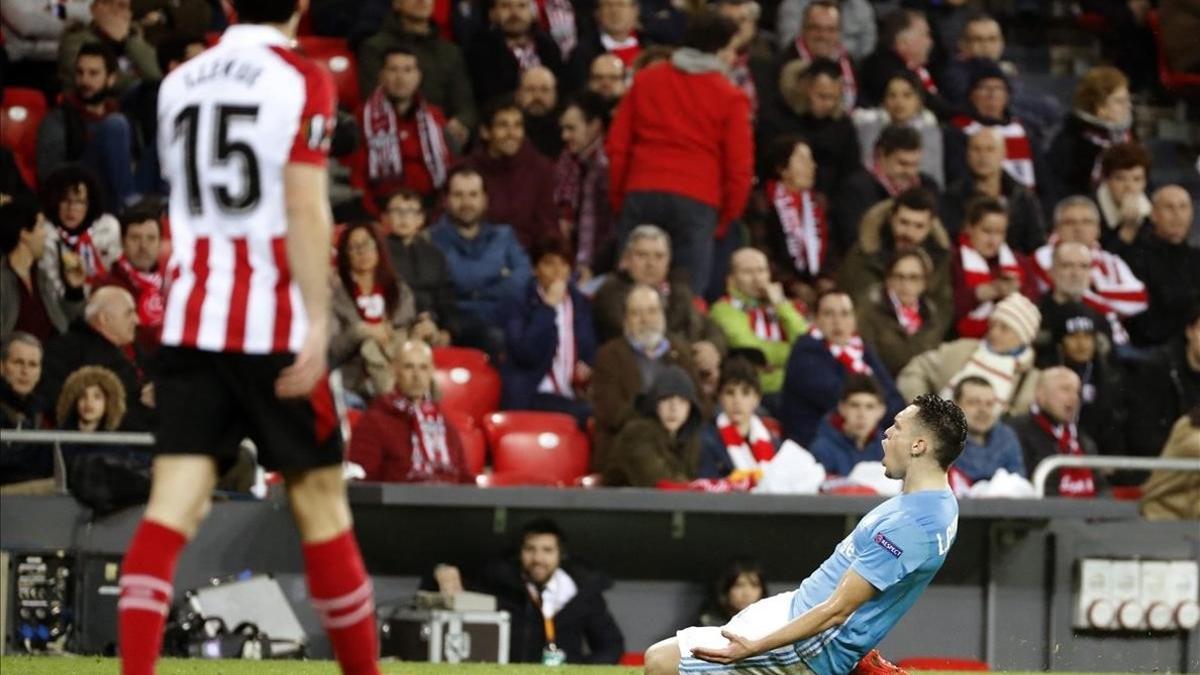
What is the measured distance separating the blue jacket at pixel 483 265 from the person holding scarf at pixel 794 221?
5.82ft

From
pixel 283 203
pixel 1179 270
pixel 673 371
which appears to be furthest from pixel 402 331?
pixel 283 203

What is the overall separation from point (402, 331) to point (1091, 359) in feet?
13.8

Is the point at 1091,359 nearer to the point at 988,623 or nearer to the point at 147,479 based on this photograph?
the point at 988,623

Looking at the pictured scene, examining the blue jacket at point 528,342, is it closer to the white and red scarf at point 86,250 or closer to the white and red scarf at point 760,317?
the white and red scarf at point 760,317

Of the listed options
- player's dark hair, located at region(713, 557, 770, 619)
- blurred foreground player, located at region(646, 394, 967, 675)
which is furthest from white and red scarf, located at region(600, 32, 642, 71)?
blurred foreground player, located at region(646, 394, 967, 675)

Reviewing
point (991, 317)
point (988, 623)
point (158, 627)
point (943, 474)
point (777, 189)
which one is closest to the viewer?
point (158, 627)

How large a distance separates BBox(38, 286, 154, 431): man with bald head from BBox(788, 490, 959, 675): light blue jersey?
594cm

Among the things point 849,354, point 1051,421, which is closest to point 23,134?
point 849,354

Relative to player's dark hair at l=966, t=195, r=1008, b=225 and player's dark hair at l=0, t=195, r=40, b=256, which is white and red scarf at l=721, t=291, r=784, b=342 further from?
player's dark hair at l=0, t=195, r=40, b=256

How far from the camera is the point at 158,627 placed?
5.89 m

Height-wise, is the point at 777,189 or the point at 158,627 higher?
the point at 777,189

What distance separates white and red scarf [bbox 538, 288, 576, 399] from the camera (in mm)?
13227

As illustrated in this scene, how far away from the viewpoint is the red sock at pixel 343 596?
6.03 m

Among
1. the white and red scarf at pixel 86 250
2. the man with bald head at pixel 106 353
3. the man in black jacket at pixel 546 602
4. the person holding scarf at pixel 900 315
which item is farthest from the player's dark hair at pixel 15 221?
the person holding scarf at pixel 900 315
